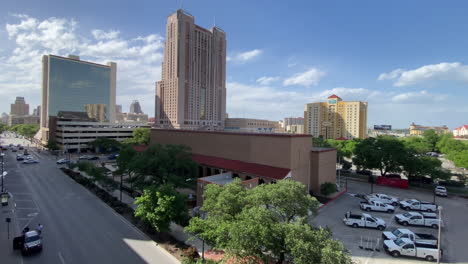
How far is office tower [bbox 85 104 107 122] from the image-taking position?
99.2 meters

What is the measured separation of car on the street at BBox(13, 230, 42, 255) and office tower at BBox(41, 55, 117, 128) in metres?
95.4

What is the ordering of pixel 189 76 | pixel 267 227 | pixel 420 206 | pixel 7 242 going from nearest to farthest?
1. pixel 267 227
2. pixel 7 242
3. pixel 420 206
4. pixel 189 76

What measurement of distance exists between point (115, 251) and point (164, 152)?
12.4 meters

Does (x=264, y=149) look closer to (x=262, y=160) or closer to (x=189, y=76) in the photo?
(x=262, y=160)

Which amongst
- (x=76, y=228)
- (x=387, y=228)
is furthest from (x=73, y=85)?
(x=387, y=228)

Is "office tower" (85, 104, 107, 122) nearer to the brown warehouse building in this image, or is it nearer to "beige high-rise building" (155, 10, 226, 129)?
"beige high-rise building" (155, 10, 226, 129)

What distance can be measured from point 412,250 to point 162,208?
18.7 meters

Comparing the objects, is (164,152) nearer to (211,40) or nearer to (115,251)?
(115,251)

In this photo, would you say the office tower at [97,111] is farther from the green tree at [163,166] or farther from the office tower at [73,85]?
the green tree at [163,166]

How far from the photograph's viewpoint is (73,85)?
94.0 m

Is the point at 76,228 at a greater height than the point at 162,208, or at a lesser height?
lesser

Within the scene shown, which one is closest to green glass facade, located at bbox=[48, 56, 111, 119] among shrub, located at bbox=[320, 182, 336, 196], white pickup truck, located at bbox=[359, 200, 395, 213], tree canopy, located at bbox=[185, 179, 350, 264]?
shrub, located at bbox=[320, 182, 336, 196]

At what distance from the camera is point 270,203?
44.9ft

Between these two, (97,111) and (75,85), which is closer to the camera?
(75,85)
